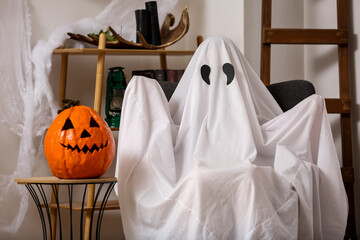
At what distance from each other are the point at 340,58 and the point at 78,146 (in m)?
1.55

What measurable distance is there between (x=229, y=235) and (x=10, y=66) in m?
1.63

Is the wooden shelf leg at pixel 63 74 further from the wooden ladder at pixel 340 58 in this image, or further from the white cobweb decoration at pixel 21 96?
the wooden ladder at pixel 340 58

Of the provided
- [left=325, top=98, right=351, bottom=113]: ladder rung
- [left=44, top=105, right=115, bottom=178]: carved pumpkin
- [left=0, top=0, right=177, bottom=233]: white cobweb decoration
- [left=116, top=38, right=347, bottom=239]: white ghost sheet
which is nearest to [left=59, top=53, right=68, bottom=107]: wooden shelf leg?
[left=0, top=0, right=177, bottom=233]: white cobweb decoration

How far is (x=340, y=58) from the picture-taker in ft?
9.05

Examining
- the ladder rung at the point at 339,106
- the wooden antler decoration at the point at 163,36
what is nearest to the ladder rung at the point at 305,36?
the ladder rung at the point at 339,106

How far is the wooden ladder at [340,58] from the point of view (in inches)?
105

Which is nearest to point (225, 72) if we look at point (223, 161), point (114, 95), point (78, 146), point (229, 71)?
point (229, 71)

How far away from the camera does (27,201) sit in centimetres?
278

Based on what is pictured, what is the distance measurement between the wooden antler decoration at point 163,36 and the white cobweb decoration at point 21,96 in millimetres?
224

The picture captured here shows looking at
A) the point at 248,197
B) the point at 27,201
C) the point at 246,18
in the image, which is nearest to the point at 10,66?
the point at 27,201

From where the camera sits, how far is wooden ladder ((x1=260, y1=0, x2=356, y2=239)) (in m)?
2.66

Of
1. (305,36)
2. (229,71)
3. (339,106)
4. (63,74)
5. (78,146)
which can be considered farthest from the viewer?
(63,74)

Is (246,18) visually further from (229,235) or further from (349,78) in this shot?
(229,235)

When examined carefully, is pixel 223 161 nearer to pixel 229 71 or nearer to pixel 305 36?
pixel 229 71
